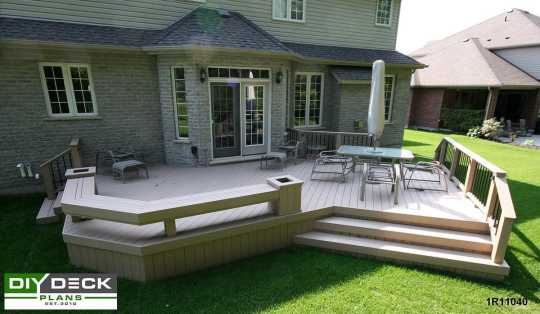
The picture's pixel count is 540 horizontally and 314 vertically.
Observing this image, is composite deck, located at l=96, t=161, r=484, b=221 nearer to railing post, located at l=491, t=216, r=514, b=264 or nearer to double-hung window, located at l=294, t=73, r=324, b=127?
railing post, located at l=491, t=216, r=514, b=264

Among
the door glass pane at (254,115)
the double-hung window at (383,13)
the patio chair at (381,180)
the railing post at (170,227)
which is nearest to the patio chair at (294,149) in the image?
the door glass pane at (254,115)

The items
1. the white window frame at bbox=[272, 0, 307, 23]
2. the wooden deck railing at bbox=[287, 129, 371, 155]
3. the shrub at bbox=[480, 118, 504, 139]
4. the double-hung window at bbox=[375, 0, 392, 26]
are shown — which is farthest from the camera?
the shrub at bbox=[480, 118, 504, 139]

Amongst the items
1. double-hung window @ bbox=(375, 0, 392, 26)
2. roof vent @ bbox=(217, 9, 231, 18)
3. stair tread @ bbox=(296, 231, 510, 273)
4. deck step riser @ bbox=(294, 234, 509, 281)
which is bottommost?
deck step riser @ bbox=(294, 234, 509, 281)

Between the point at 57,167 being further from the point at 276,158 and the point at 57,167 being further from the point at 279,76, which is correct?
the point at 279,76

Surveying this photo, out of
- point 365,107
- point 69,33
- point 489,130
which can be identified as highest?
point 69,33

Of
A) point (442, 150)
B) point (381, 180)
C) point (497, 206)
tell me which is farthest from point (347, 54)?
point (497, 206)

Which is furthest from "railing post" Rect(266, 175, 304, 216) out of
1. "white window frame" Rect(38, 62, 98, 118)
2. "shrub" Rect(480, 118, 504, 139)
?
"shrub" Rect(480, 118, 504, 139)

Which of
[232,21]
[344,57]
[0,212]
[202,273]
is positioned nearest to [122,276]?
[202,273]

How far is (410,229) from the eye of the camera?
175 inches

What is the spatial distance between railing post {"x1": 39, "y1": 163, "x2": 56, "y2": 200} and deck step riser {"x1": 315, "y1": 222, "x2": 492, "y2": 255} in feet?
17.2

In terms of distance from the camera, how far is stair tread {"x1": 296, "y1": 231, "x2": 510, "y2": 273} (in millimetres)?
3854

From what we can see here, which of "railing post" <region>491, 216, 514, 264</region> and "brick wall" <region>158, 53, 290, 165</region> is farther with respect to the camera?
"brick wall" <region>158, 53, 290, 165</region>

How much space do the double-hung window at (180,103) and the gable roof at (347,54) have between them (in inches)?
148

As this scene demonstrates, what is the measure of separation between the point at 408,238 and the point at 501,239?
1133 millimetres
